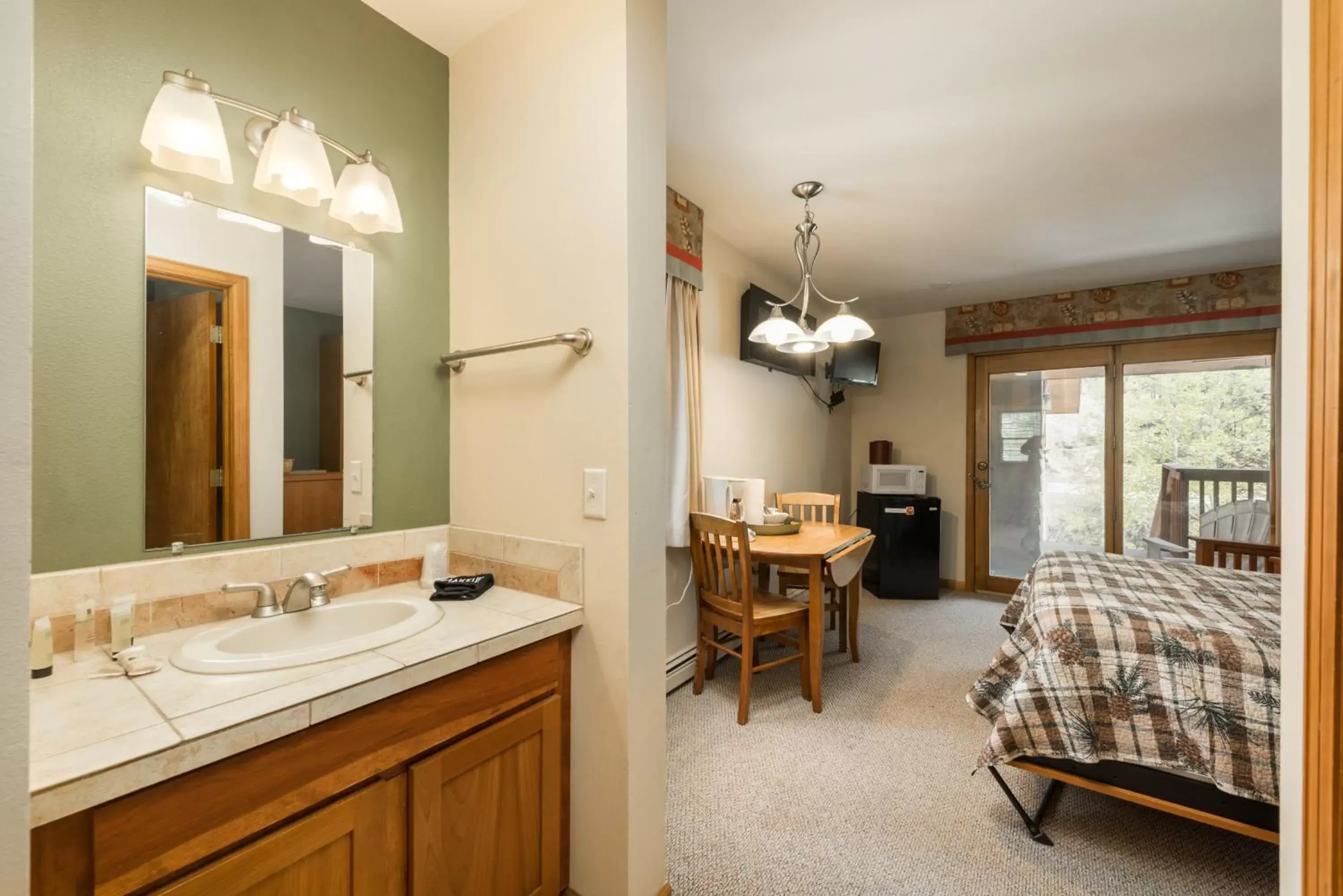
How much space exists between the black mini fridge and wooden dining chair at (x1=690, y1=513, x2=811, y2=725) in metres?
2.06

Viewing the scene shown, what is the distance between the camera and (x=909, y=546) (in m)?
4.55

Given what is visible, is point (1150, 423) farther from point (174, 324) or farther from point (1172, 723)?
point (174, 324)

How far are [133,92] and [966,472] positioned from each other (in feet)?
17.8

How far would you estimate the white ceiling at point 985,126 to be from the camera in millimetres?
1661

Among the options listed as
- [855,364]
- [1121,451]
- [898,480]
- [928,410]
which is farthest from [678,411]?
[1121,451]

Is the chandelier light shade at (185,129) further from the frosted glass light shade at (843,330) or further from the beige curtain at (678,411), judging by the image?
the frosted glass light shade at (843,330)

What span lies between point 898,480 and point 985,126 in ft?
10.3

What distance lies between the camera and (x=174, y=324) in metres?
1.21

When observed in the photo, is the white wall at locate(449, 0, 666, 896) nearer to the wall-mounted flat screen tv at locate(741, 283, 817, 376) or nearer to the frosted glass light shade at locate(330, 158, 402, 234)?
the frosted glass light shade at locate(330, 158, 402, 234)

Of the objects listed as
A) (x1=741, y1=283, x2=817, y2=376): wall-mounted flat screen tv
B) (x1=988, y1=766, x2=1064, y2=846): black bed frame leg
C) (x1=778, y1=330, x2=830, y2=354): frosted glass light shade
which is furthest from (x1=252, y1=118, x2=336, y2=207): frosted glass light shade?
(x1=988, y1=766, x2=1064, y2=846): black bed frame leg

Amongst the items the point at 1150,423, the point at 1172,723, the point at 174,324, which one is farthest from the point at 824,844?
the point at 1150,423

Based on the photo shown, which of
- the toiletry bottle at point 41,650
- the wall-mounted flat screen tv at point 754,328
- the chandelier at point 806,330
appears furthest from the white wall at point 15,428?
the wall-mounted flat screen tv at point 754,328

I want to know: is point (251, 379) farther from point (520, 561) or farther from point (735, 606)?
point (735, 606)

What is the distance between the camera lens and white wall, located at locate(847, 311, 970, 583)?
490 centimetres
